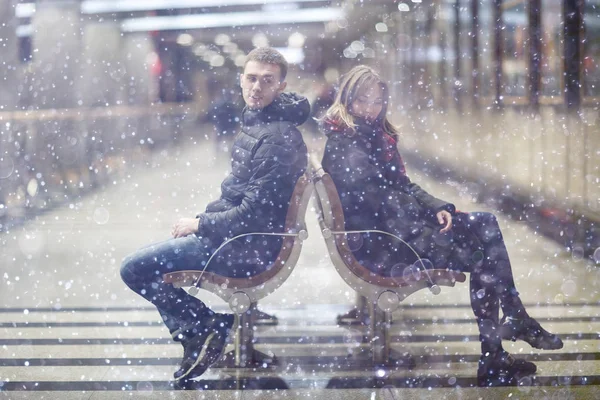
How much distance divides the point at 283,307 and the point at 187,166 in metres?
8.58

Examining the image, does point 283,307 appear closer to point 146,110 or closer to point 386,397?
point 386,397

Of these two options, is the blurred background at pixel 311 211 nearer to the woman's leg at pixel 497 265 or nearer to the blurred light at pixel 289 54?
the blurred light at pixel 289 54

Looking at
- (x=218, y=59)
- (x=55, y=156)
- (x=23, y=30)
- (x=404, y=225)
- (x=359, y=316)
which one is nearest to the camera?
(x=404, y=225)

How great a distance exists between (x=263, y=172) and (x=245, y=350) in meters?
0.79

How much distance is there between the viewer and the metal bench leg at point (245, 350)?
284 centimetres

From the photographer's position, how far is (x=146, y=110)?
63.0ft

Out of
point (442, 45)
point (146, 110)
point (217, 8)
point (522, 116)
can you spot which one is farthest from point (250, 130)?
point (146, 110)

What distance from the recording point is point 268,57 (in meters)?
2.69

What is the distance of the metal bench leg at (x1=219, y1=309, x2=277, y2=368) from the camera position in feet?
9.30

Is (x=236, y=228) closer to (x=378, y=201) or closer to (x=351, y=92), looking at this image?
(x=378, y=201)

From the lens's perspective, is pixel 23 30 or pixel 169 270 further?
pixel 23 30

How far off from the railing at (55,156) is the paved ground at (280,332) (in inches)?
84.4

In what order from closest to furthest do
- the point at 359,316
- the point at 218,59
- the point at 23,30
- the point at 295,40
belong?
the point at 359,316, the point at 295,40, the point at 23,30, the point at 218,59

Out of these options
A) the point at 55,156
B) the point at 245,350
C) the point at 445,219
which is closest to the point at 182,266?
the point at 245,350
